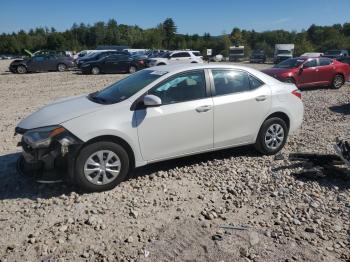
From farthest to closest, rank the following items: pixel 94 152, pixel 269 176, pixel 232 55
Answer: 1. pixel 232 55
2. pixel 269 176
3. pixel 94 152

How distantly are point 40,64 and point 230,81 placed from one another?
2408 cm

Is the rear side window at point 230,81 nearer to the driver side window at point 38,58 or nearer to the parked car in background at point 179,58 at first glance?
the parked car in background at point 179,58

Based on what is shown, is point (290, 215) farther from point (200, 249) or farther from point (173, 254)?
point (173, 254)

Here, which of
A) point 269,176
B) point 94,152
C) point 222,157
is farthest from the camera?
point 222,157

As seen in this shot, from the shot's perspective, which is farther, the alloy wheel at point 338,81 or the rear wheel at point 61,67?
the rear wheel at point 61,67

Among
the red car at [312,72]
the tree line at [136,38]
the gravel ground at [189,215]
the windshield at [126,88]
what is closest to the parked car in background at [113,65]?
the red car at [312,72]

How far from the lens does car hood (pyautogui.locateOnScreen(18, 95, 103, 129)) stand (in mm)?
4523

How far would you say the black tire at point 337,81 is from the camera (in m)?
15.4

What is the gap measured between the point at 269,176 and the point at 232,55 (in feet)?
189

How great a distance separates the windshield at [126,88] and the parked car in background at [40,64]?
23208mm

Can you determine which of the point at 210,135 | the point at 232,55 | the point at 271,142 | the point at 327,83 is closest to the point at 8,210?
the point at 210,135

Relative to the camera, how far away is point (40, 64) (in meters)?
26.6

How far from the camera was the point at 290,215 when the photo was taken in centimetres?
415

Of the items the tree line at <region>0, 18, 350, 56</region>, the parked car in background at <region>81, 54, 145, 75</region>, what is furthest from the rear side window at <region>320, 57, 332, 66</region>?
the tree line at <region>0, 18, 350, 56</region>
